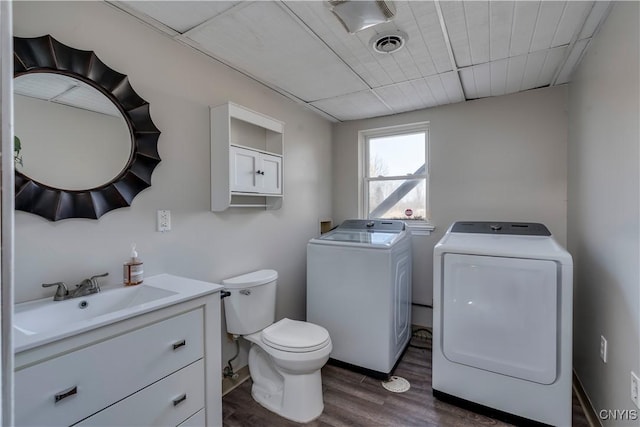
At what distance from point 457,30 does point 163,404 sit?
236 centimetres

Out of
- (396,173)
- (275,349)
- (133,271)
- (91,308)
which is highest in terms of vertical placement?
(396,173)

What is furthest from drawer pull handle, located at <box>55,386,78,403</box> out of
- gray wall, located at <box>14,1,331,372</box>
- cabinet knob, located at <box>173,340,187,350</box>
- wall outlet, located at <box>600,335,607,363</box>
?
wall outlet, located at <box>600,335,607,363</box>

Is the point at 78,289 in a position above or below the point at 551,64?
below

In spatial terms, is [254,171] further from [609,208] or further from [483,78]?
[609,208]

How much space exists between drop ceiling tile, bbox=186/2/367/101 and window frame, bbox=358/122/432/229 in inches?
34.2

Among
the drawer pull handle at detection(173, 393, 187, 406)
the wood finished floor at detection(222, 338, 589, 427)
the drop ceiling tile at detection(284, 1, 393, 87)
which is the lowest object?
the wood finished floor at detection(222, 338, 589, 427)

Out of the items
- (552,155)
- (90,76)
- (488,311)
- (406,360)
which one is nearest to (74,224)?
(90,76)

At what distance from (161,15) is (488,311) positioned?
244 centimetres

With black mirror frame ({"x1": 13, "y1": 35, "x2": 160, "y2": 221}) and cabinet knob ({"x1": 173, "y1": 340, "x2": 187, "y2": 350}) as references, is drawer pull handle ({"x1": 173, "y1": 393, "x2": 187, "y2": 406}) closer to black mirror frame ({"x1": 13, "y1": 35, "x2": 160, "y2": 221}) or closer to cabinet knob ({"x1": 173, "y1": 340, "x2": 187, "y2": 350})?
cabinet knob ({"x1": 173, "y1": 340, "x2": 187, "y2": 350})

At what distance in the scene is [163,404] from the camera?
1253mm

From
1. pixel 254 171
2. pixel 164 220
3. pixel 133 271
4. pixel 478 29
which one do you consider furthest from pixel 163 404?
pixel 478 29

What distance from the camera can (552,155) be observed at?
8.01ft

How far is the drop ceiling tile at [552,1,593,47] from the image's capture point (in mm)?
1444

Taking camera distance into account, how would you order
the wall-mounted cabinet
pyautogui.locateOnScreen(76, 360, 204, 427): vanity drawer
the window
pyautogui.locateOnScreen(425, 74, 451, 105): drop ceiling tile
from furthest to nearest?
the window → pyautogui.locateOnScreen(425, 74, 451, 105): drop ceiling tile → the wall-mounted cabinet → pyautogui.locateOnScreen(76, 360, 204, 427): vanity drawer
